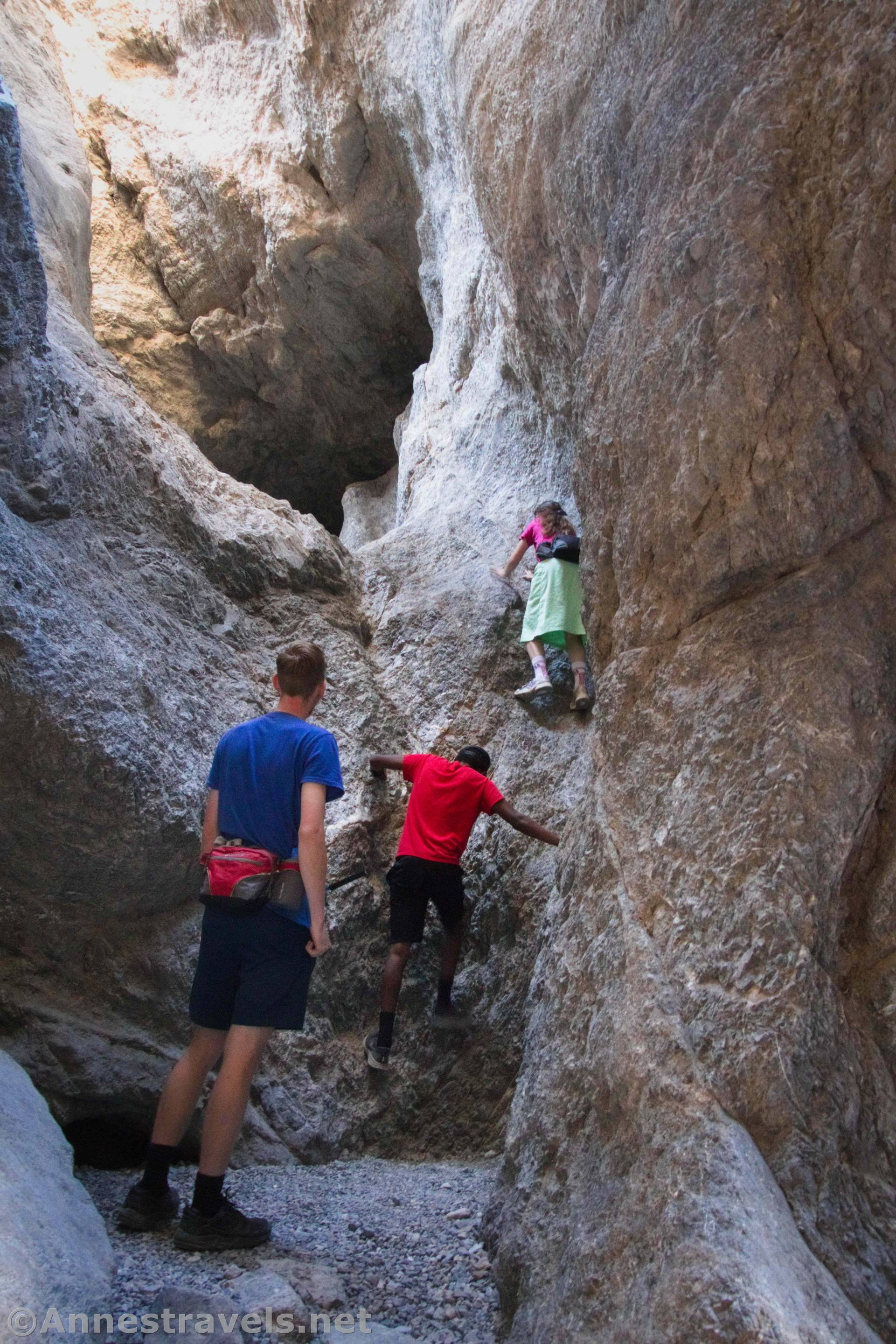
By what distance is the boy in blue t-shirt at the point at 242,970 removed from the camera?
2971 millimetres

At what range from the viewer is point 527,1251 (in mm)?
2961

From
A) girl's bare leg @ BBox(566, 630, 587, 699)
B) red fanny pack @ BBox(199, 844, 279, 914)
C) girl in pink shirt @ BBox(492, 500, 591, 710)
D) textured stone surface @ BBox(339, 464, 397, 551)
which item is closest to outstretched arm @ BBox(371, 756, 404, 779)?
girl in pink shirt @ BBox(492, 500, 591, 710)

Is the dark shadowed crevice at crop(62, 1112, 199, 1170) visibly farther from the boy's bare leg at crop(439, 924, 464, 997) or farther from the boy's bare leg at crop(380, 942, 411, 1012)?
the boy's bare leg at crop(439, 924, 464, 997)

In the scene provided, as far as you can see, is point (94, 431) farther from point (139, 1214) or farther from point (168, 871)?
point (139, 1214)

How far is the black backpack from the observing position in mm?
5695

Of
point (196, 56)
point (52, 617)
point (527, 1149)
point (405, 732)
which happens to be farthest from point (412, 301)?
point (527, 1149)

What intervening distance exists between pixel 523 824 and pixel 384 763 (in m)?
0.77

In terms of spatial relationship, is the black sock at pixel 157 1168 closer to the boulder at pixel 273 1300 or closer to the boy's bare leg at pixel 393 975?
the boulder at pixel 273 1300

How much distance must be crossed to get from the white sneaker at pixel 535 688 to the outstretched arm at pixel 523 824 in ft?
3.36

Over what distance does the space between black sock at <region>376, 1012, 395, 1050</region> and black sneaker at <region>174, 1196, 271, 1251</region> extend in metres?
1.43

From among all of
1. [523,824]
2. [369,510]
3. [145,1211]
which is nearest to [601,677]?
[523,824]

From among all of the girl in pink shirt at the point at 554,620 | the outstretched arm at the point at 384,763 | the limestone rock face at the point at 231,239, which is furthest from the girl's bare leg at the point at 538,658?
the limestone rock face at the point at 231,239

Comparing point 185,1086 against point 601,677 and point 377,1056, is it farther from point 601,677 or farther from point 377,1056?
point 601,677

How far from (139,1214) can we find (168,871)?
4.86 ft
